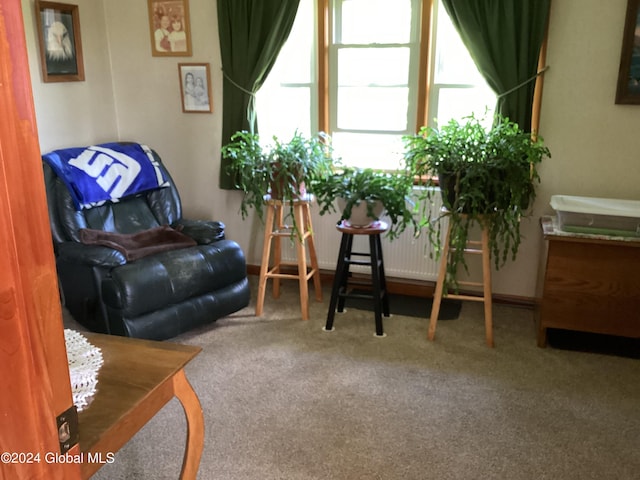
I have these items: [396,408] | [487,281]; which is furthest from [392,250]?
[396,408]

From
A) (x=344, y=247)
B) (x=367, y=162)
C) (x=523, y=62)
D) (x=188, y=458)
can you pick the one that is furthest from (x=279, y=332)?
(x=523, y=62)

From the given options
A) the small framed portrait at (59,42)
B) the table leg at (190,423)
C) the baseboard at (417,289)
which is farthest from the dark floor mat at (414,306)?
the small framed portrait at (59,42)

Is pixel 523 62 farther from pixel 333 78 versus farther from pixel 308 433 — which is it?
pixel 308 433

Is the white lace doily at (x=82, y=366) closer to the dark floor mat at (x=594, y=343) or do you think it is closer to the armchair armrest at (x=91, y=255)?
the armchair armrest at (x=91, y=255)

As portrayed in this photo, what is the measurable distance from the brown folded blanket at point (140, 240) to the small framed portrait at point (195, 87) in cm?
96

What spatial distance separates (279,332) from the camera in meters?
3.33

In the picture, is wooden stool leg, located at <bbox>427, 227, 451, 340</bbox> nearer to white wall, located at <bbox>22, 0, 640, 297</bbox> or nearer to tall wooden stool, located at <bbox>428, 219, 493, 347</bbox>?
tall wooden stool, located at <bbox>428, 219, 493, 347</bbox>

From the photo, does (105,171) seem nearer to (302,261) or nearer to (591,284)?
(302,261)

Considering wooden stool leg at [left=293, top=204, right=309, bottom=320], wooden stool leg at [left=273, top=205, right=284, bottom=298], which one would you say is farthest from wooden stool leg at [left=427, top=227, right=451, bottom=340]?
wooden stool leg at [left=273, top=205, right=284, bottom=298]

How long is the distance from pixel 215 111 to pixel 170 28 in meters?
0.63

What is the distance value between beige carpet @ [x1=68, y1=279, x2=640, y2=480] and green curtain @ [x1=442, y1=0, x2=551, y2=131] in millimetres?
1311

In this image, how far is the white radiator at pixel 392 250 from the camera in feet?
12.2

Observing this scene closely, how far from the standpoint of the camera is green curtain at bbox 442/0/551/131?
124 inches

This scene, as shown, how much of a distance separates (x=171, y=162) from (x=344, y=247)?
1659mm
